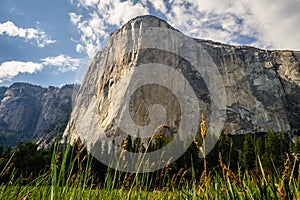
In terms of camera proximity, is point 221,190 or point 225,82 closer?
point 221,190

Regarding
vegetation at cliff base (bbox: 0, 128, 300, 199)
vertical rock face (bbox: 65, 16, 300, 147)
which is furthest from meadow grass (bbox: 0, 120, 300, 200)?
vertical rock face (bbox: 65, 16, 300, 147)

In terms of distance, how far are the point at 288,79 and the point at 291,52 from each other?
16084 millimetres

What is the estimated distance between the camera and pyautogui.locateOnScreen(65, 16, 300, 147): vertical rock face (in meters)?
105

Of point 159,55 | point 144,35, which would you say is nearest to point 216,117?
point 159,55

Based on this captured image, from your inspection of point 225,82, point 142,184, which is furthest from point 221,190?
point 225,82

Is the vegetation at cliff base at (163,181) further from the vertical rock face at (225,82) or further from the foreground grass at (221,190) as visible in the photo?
the vertical rock face at (225,82)

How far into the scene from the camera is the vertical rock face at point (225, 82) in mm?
104562

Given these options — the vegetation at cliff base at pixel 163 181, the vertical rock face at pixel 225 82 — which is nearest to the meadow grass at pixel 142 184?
the vegetation at cliff base at pixel 163 181

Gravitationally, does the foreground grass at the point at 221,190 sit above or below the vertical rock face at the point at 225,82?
below

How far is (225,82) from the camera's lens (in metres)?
114

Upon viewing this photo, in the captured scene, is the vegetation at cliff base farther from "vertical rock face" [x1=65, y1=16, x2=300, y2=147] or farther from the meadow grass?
"vertical rock face" [x1=65, y1=16, x2=300, y2=147]

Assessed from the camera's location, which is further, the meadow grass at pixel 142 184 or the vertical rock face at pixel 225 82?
the vertical rock face at pixel 225 82

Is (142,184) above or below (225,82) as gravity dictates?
below

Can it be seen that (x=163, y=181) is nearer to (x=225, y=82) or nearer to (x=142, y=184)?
(x=142, y=184)
